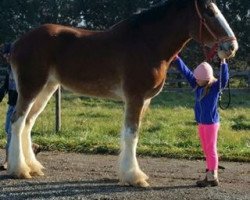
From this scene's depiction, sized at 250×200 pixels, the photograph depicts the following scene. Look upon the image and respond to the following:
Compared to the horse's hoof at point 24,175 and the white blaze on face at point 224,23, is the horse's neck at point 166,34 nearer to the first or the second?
the white blaze on face at point 224,23

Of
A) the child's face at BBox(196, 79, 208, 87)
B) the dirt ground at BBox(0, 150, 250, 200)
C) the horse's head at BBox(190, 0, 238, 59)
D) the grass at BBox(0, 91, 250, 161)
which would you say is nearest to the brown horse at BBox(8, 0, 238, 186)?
the horse's head at BBox(190, 0, 238, 59)

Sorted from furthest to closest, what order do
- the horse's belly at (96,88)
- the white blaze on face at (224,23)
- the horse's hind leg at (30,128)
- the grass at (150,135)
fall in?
1. the grass at (150,135)
2. the horse's hind leg at (30,128)
3. the horse's belly at (96,88)
4. the white blaze on face at (224,23)

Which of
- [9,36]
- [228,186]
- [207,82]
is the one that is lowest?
[228,186]

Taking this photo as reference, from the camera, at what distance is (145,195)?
6.60 m

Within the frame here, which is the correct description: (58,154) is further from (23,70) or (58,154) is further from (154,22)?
(154,22)

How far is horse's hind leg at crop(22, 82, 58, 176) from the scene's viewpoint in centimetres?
773

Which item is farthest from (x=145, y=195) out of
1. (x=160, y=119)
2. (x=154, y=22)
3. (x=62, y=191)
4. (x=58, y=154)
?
(x=160, y=119)

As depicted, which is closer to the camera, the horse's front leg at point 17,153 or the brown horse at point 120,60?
the brown horse at point 120,60

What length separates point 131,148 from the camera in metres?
7.16

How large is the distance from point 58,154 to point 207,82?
3520mm

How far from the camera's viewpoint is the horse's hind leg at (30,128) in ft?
25.4

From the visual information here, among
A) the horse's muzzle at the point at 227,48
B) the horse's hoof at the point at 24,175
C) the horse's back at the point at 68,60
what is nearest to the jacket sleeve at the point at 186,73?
the horse's muzzle at the point at 227,48

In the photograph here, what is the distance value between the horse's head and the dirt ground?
174cm

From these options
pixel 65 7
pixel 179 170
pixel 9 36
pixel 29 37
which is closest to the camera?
pixel 29 37
